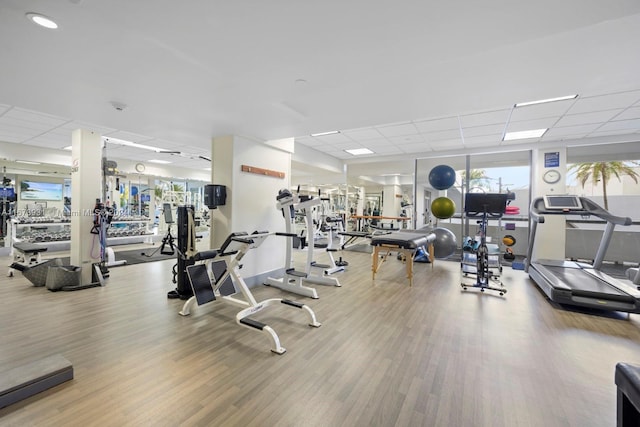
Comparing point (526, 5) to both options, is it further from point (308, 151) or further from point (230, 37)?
point (308, 151)

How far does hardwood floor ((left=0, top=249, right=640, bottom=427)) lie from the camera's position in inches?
69.3

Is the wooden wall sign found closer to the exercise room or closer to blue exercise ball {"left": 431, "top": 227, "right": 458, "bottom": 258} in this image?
the exercise room

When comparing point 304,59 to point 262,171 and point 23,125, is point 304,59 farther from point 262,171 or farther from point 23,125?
point 23,125

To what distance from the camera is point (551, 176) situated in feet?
20.9

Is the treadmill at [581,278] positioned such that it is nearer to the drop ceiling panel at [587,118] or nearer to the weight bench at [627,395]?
the drop ceiling panel at [587,118]

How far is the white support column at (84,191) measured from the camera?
436 cm

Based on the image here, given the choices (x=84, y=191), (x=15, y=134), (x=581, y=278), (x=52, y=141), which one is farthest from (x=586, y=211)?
(x=15, y=134)

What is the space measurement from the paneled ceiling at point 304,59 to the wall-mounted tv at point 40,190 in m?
8.84

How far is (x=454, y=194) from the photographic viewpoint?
13.3m

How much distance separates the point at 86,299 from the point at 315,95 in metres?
4.21

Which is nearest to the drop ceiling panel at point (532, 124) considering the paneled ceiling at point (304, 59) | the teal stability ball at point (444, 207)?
the paneled ceiling at point (304, 59)

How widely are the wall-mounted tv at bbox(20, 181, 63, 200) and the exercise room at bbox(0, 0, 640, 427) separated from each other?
472cm

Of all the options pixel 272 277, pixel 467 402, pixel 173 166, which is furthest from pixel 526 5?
pixel 173 166

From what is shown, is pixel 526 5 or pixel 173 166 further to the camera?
pixel 173 166
